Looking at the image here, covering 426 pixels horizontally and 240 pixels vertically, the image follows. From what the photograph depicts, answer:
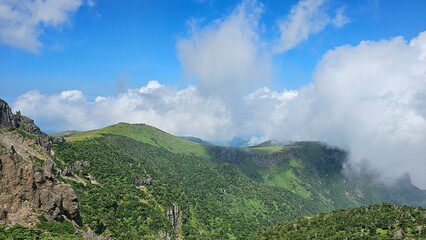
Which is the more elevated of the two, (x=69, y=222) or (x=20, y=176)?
(x=20, y=176)

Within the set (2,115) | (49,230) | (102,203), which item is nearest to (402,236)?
(102,203)

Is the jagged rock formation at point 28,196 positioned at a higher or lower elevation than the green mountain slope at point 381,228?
higher

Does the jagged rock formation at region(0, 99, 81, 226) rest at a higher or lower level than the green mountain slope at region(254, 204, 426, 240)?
higher

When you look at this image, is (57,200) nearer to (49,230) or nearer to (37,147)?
(49,230)

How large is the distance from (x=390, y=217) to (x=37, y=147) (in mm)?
183344

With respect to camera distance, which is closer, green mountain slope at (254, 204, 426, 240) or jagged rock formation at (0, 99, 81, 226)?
jagged rock formation at (0, 99, 81, 226)

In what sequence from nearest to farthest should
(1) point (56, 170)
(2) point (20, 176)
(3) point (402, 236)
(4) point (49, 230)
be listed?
(4) point (49, 230)
(2) point (20, 176)
(3) point (402, 236)
(1) point (56, 170)

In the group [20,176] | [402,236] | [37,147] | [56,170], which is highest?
[37,147]

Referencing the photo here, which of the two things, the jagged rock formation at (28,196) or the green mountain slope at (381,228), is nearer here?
the jagged rock formation at (28,196)

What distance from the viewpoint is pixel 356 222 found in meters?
198

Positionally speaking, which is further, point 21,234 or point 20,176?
point 20,176

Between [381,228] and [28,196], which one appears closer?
[28,196]

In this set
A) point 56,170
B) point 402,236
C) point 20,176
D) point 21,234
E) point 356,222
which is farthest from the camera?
point 356,222

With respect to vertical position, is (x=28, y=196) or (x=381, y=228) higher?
(x=28, y=196)
